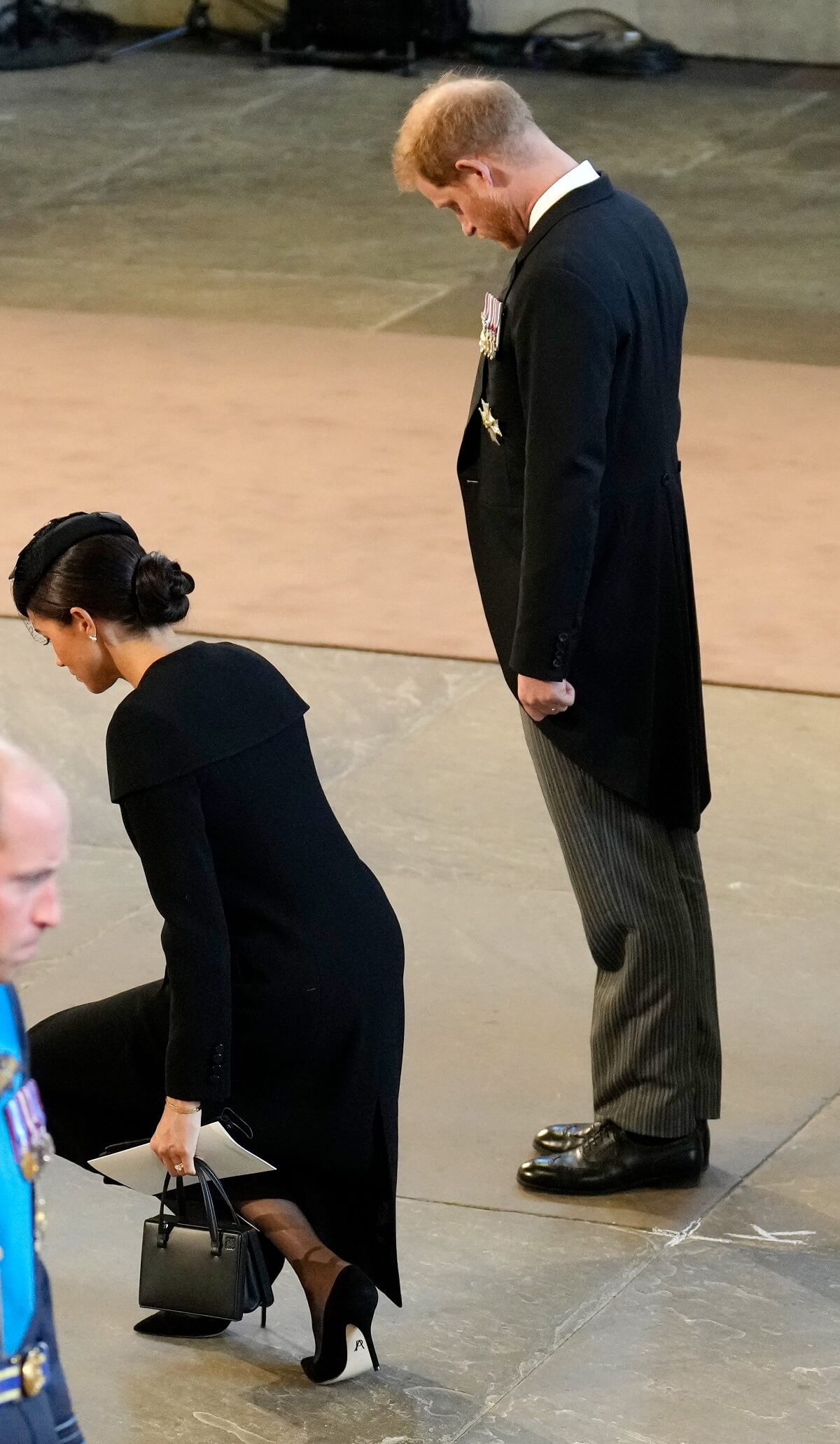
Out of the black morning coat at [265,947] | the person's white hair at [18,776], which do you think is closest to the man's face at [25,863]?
the person's white hair at [18,776]

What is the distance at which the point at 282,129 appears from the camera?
13.5m

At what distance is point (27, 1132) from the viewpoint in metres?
2.01

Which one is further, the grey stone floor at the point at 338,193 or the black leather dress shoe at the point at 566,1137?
the grey stone floor at the point at 338,193

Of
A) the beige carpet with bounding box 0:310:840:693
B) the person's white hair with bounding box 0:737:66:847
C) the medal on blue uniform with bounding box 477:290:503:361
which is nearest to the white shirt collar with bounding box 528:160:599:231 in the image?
the medal on blue uniform with bounding box 477:290:503:361

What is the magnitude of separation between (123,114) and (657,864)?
11149mm

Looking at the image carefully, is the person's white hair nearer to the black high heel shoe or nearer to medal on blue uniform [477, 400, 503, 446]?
the black high heel shoe

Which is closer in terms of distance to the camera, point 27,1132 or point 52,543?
point 27,1132

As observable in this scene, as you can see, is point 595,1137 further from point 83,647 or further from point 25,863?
point 25,863

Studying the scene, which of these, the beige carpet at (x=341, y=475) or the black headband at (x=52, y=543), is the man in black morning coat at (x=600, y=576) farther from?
the beige carpet at (x=341, y=475)

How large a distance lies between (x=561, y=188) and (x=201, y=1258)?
65.0 inches

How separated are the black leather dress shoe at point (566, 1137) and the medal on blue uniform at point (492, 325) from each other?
4.16 feet

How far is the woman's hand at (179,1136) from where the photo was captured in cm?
309

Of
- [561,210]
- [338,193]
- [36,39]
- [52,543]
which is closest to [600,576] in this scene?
[561,210]

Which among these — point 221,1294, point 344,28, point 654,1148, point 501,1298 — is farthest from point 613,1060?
point 344,28
